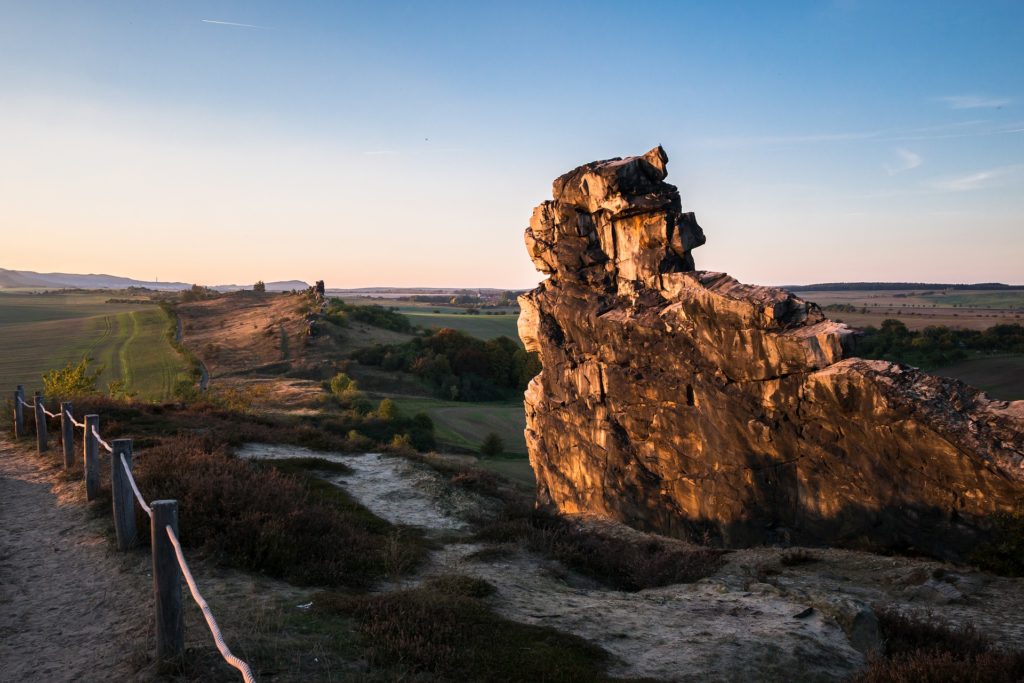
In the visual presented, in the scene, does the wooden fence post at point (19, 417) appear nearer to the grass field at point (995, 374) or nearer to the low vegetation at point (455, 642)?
the low vegetation at point (455, 642)

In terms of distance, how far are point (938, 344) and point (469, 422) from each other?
46.7 metres

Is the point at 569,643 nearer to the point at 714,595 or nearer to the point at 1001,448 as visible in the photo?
the point at 714,595

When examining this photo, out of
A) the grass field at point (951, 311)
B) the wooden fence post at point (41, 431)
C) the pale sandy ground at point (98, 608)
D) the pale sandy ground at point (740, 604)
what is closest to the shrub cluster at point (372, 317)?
the grass field at point (951, 311)

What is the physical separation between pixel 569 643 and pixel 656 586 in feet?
15.8

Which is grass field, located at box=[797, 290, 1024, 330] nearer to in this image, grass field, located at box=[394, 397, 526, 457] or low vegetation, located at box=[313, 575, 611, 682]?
grass field, located at box=[394, 397, 526, 457]

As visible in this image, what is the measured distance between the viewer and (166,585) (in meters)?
6.53

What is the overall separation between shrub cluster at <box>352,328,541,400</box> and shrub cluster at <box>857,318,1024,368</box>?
35.2m

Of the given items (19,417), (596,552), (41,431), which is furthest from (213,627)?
(19,417)

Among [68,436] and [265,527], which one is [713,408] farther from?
[68,436]

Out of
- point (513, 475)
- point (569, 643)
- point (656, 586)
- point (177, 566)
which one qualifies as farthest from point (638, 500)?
point (177, 566)

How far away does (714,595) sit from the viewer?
455 inches

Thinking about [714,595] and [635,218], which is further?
[635,218]

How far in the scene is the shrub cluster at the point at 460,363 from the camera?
2751 inches

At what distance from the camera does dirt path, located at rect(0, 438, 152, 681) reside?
715cm
